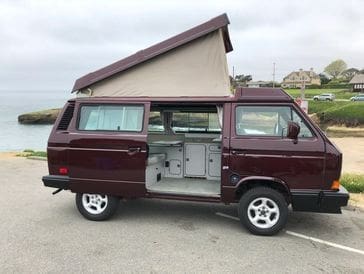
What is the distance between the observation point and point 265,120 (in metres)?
6.14

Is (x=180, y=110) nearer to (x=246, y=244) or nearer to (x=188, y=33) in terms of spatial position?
(x=188, y=33)

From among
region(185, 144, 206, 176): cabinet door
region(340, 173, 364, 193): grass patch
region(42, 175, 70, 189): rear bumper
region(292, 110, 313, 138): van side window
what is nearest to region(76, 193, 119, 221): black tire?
region(42, 175, 70, 189): rear bumper

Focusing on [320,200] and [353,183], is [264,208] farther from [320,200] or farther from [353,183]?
[353,183]

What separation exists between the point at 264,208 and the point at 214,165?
1731mm

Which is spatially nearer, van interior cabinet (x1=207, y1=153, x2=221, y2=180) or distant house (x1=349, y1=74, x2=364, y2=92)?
van interior cabinet (x1=207, y1=153, x2=221, y2=180)

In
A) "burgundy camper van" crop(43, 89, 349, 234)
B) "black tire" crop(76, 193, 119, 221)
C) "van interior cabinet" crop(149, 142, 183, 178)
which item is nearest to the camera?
"burgundy camper van" crop(43, 89, 349, 234)

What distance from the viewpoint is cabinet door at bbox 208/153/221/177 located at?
7.56 m

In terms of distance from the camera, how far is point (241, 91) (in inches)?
254

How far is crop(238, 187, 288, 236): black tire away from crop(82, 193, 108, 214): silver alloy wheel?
2.31 metres

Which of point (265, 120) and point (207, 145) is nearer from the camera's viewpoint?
point (265, 120)

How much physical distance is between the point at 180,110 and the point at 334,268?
4076mm

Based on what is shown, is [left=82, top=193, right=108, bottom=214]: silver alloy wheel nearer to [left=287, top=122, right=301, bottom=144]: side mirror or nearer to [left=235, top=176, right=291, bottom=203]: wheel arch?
[left=235, top=176, right=291, bottom=203]: wheel arch

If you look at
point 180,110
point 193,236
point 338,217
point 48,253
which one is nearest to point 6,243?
point 48,253

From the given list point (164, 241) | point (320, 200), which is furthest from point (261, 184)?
point (164, 241)
